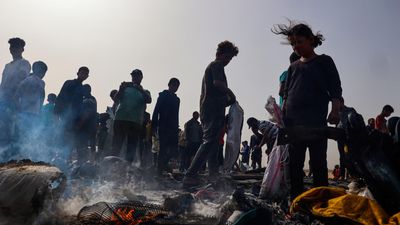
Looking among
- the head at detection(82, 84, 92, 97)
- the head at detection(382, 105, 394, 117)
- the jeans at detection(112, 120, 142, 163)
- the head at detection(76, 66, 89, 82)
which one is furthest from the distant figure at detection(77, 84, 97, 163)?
the head at detection(382, 105, 394, 117)

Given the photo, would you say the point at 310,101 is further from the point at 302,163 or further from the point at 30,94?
the point at 30,94

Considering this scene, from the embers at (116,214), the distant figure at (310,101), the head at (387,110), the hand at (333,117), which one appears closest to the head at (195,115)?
the head at (387,110)

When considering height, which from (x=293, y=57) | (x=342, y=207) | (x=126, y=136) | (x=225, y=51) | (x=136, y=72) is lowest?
(x=342, y=207)

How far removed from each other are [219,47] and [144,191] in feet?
8.99

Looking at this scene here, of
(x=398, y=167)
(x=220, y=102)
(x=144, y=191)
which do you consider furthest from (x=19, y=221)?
(x=220, y=102)

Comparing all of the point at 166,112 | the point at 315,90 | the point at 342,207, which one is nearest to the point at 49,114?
the point at 166,112

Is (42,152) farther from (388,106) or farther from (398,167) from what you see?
(388,106)

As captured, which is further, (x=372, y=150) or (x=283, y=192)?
(x=283, y=192)

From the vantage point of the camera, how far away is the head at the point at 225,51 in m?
6.41

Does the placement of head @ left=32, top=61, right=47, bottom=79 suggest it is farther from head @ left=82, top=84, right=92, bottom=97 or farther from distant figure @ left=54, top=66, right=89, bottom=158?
head @ left=82, top=84, right=92, bottom=97

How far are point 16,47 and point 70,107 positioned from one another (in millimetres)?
1536

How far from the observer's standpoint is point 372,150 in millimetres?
3059

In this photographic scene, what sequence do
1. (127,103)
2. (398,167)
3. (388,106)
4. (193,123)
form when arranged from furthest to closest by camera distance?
(193,123), (388,106), (127,103), (398,167)

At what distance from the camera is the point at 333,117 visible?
430 cm
